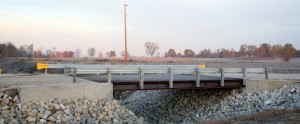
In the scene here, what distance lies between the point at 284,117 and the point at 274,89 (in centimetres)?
710

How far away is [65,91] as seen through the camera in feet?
44.6

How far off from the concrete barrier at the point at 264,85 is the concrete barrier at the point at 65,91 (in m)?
9.21

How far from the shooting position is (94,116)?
13.4 m

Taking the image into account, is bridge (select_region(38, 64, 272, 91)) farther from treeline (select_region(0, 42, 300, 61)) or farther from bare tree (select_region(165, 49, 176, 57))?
bare tree (select_region(165, 49, 176, 57))

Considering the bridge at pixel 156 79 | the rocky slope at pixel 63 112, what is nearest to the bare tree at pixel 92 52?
the bridge at pixel 156 79

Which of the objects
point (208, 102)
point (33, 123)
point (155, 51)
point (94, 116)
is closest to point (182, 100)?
point (208, 102)

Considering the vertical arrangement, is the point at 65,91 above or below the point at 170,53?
below

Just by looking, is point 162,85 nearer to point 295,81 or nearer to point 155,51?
point 295,81

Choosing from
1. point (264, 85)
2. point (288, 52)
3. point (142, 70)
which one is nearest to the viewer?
point (142, 70)

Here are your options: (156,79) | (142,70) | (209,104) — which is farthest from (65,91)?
(209,104)

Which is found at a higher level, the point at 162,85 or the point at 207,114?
the point at 162,85

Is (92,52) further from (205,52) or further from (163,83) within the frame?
(163,83)

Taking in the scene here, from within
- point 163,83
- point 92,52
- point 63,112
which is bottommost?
point 63,112

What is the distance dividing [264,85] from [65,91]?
1217 cm
